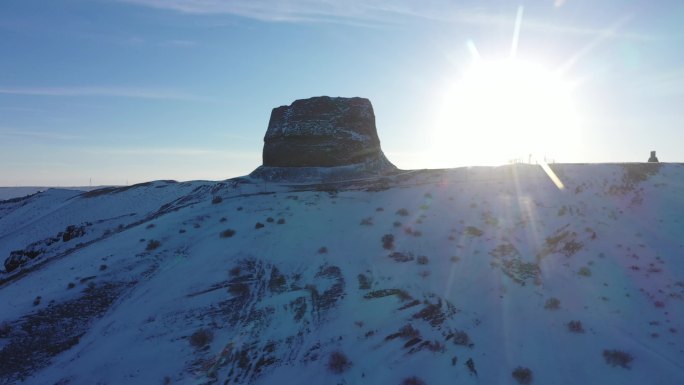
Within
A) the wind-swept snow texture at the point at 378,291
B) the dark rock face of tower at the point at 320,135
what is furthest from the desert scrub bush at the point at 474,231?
the dark rock face of tower at the point at 320,135

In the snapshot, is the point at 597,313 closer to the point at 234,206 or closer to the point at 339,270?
the point at 339,270

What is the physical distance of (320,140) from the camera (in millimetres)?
26953

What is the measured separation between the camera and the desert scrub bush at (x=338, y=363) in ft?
37.9

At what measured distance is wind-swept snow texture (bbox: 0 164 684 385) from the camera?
11602mm

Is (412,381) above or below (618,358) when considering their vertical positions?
below

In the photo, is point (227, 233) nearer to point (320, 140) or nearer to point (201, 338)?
point (201, 338)

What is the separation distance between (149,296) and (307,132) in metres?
14.9

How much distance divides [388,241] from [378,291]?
3.42m

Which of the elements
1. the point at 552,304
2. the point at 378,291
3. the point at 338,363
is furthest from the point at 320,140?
the point at 338,363

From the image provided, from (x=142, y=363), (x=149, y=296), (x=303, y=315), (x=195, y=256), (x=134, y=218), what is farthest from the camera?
(x=134, y=218)

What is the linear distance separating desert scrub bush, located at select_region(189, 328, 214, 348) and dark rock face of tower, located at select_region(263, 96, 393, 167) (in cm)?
1520

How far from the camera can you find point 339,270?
634 inches

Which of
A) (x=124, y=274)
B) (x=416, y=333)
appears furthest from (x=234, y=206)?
(x=416, y=333)

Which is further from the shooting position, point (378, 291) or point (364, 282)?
point (364, 282)
